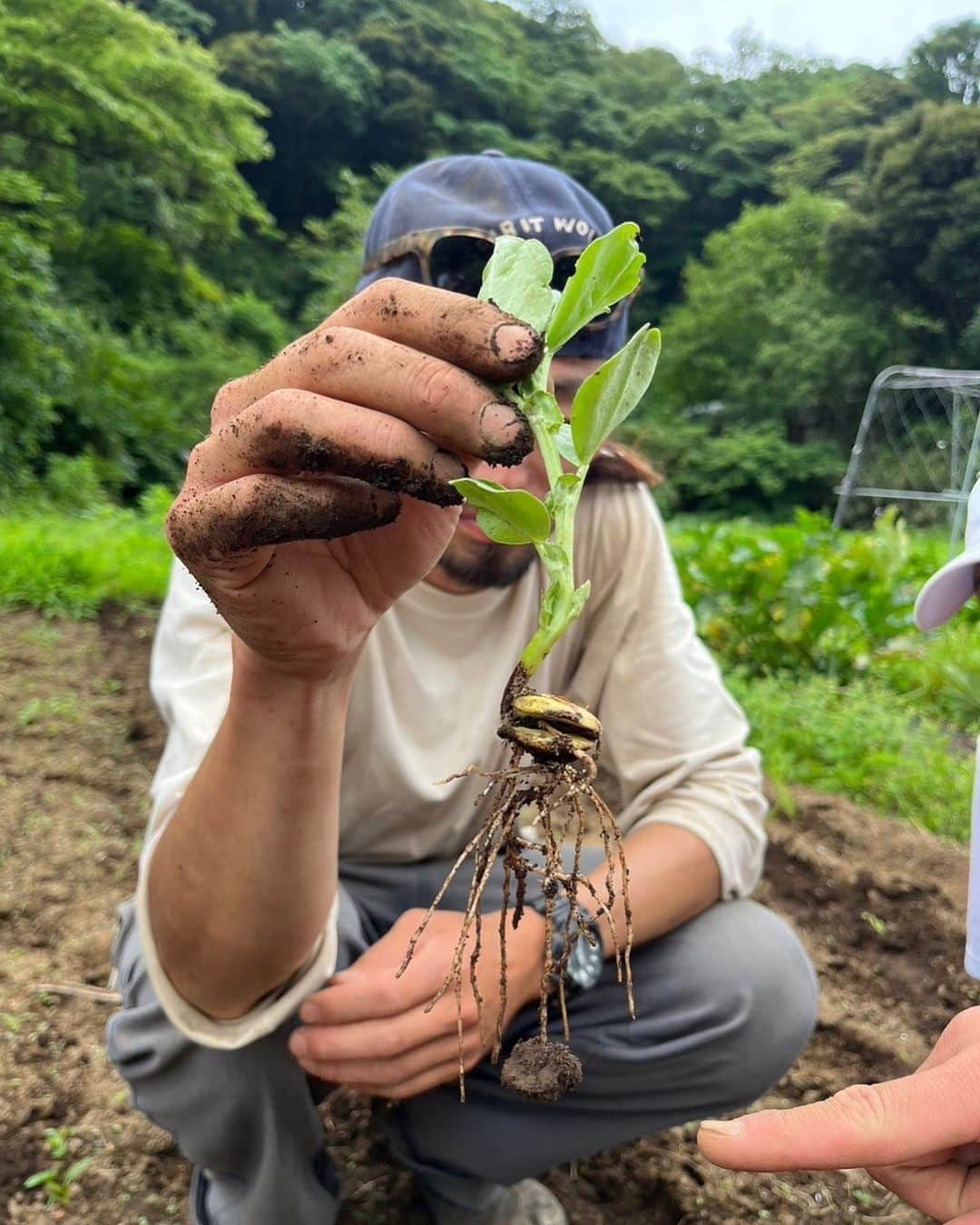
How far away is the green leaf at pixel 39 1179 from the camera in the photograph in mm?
1254

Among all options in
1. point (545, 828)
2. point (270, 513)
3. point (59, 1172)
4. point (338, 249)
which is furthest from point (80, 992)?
point (338, 249)

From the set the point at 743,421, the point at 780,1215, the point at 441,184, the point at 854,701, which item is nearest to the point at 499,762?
the point at 780,1215

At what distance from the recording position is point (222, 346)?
42.6 feet

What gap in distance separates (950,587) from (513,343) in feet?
1.87

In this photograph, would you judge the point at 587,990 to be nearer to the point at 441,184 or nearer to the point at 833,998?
the point at 833,998

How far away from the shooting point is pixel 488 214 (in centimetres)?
125

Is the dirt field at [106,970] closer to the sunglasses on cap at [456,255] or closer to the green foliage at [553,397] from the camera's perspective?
the green foliage at [553,397]

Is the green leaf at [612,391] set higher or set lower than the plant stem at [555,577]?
higher

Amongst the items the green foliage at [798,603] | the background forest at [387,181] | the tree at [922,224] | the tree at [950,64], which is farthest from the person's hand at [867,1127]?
the tree at [950,64]

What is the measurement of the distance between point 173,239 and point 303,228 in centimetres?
921

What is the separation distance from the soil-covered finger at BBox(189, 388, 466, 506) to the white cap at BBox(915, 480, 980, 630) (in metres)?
0.50

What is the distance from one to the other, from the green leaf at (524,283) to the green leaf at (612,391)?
74mm

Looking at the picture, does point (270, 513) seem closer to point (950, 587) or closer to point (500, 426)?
point (500, 426)

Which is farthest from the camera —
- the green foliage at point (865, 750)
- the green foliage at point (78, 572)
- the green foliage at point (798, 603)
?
the green foliage at point (78, 572)
